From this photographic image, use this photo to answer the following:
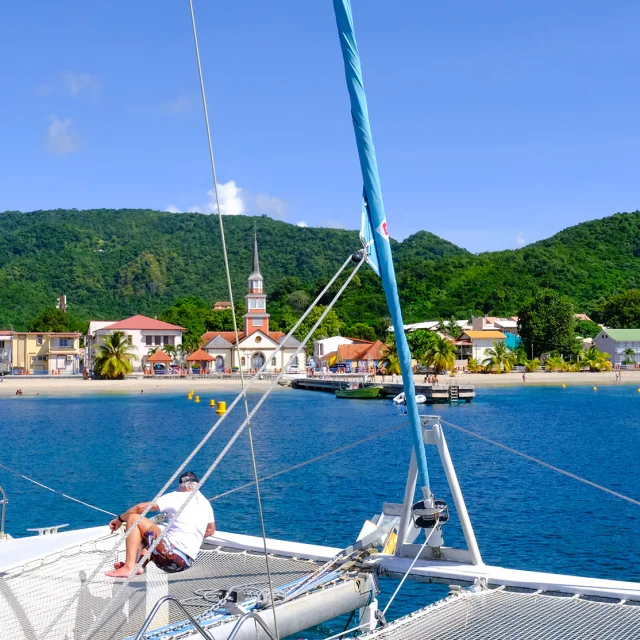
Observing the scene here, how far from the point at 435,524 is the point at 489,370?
89.8 metres

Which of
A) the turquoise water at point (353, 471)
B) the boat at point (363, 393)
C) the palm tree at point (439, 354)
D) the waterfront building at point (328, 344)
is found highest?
the waterfront building at point (328, 344)

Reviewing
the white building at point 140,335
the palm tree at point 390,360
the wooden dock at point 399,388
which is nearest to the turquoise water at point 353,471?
the wooden dock at point 399,388

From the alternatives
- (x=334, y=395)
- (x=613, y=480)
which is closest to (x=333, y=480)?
(x=613, y=480)

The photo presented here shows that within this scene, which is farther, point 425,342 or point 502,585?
point 425,342

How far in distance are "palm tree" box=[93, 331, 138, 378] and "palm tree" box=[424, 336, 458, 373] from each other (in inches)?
1316

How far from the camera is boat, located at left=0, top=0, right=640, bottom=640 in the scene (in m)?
8.56

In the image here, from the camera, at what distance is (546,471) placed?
3152 cm

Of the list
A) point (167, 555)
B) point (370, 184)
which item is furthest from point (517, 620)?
point (370, 184)

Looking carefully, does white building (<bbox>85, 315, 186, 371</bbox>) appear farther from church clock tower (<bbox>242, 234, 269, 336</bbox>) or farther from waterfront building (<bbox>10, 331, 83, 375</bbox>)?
church clock tower (<bbox>242, 234, 269, 336</bbox>)

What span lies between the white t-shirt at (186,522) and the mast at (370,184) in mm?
2650

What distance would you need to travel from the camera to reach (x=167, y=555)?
9141 mm

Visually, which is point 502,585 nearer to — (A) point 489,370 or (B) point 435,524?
(B) point 435,524

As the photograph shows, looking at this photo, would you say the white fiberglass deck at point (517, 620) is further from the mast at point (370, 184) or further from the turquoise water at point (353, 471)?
the turquoise water at point (353, 471)

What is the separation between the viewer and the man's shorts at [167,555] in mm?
9141
